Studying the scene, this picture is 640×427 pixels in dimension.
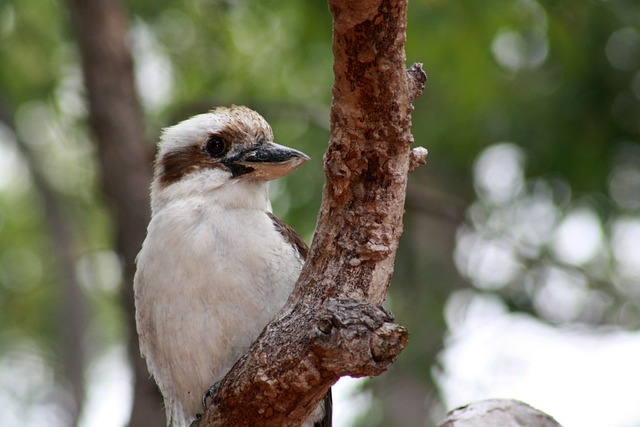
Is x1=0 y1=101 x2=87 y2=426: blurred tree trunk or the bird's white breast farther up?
the bird's white breast

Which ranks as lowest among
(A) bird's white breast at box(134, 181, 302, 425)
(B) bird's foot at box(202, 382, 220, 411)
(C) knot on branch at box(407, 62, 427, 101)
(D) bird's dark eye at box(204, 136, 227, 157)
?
(B) bird's foot at box(202, 382, 220, 411)

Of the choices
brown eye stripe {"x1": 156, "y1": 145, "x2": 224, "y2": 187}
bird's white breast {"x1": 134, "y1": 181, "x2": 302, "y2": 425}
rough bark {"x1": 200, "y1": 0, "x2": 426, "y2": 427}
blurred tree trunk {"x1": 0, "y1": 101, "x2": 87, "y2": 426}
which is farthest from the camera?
blurred tree trunk {"x1": 0, "y1": 101, "x2": 87, "y2": 426}

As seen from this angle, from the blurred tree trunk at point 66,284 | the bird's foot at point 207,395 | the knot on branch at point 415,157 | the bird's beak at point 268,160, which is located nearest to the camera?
the knot on branch at point 415,157

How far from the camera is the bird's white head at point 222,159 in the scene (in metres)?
3.78

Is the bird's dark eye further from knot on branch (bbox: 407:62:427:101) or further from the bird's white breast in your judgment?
knot on branch (bbox: 407:62:427:101)

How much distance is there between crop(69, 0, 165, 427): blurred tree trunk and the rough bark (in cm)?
341

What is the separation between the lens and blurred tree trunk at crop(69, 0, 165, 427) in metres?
6.22

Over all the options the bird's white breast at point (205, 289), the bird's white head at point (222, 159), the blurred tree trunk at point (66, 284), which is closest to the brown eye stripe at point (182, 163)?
the bird's white head at point (222, 159)

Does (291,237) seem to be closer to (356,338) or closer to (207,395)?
(207,395)

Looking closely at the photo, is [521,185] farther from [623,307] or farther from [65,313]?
[65,313]

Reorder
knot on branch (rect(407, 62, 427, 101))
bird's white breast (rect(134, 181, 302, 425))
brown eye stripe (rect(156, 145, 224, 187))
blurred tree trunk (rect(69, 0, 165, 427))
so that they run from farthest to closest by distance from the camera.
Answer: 1. blurred tree trunk (rect(69, 0, 165, 427))
2. brown eye stripe (rect(156, 145, 224, 187))
3. bird's white breast (rect(134, 181, 302, 425))
4. knot on branch (rect(407, 62, 427, 101))

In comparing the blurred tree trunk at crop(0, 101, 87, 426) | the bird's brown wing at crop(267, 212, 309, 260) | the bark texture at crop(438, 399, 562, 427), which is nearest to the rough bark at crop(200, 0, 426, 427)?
the bark texture at crop(438, 399, 562, 427)

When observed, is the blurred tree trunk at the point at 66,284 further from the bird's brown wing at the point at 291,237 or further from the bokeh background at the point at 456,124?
the bird's brown wing at the point at 291,237

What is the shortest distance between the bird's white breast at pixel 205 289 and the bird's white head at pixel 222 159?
134mm
